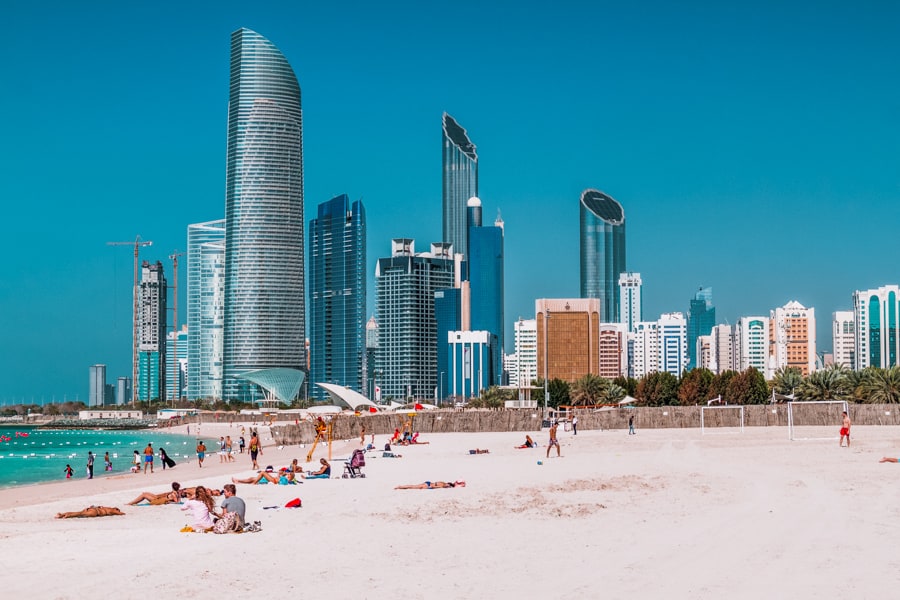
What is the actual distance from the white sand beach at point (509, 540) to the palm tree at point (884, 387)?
42199mm

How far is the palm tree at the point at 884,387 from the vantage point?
65062 mm

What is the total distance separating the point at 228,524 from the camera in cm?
1591

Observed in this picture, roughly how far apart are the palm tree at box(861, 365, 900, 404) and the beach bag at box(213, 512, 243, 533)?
2287 inches

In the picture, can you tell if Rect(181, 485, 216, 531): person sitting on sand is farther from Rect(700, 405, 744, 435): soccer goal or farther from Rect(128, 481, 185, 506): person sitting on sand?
Rect(700, 405, 744, 435): soccer goal

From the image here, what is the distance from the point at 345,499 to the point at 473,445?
23.6 m

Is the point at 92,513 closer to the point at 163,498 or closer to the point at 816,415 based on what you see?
the point at 163,498

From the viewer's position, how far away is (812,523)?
15797 mm

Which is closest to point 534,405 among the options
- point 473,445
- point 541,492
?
point 473,445

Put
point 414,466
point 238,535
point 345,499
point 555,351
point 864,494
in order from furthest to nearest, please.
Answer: point 555,351 < point 414,466 < point 345,499 < point 864,494 < point 238,535

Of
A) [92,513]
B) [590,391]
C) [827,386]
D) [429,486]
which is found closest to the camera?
[92,513]

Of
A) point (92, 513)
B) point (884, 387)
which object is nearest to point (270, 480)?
point (92, 513)

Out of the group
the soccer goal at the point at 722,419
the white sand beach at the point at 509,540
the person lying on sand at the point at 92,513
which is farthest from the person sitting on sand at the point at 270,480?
the soccer goal at the point at 722,419

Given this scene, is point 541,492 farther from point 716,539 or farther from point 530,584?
point 530,584

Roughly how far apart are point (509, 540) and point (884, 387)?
57.9m
